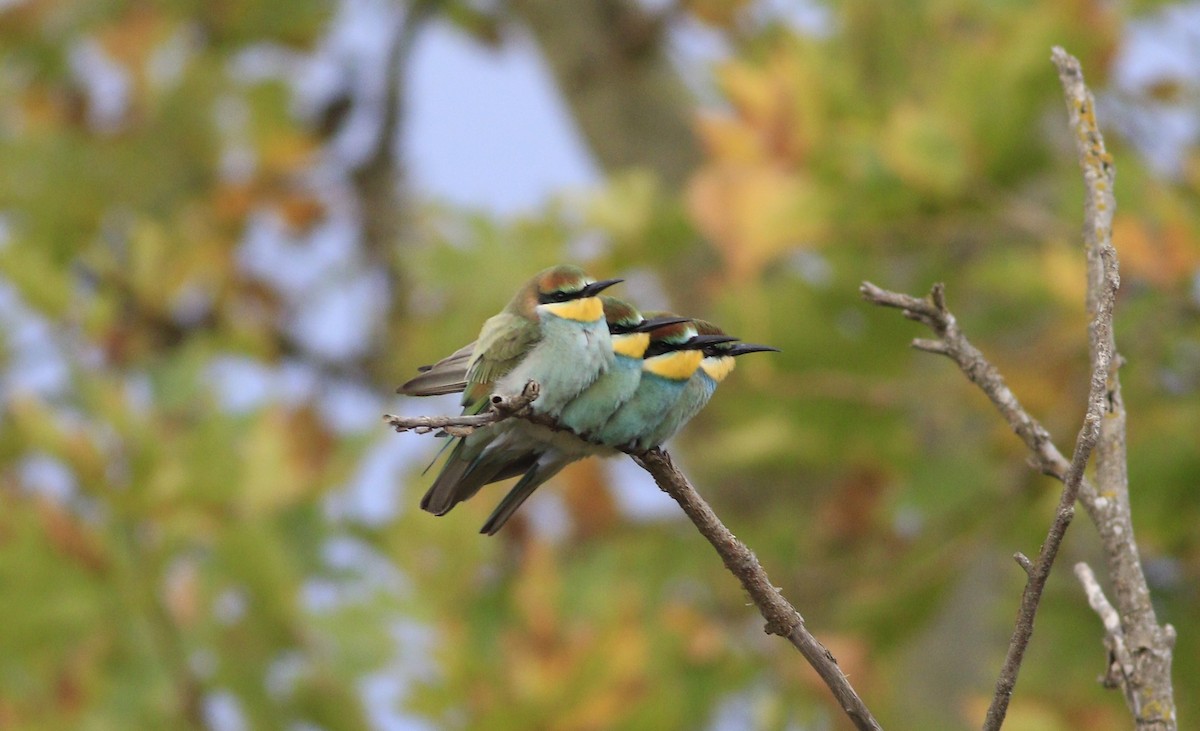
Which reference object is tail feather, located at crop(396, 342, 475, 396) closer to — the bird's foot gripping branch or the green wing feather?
the green wing feather

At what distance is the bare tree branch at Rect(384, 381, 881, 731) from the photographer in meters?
1.23

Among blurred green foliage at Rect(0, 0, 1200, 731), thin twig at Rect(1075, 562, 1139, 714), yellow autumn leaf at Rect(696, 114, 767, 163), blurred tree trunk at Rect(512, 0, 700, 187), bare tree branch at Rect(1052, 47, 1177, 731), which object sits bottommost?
thin twig at Rect(1075, 562, 1139, 714)

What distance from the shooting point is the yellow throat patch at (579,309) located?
60.3 inches

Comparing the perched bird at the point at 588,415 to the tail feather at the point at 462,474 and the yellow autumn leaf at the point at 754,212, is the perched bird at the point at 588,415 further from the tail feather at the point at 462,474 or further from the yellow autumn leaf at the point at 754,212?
the yellow autumn leaf at the point at 754,212

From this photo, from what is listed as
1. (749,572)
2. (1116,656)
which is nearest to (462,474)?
(749,572)

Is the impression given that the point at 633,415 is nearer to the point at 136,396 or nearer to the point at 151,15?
the point at 136,396

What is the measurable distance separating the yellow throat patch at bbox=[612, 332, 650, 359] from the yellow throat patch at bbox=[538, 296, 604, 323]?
4 cm

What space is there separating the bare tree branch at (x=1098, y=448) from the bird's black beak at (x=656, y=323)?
0.21 meters

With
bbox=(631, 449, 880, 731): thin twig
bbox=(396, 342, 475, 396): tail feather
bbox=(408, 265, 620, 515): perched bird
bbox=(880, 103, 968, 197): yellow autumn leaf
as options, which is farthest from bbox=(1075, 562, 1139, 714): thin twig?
bbox=(880, 103, 968, 197): yellow autumn leaf

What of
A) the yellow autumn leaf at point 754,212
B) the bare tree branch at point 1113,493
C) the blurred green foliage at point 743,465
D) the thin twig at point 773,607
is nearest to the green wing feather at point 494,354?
the thin twig at point 773,607

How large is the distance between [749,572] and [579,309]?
402 millimetres

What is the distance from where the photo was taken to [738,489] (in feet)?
17.3

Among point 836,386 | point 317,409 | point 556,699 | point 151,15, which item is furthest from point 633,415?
point 151,15

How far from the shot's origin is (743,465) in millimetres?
4199
